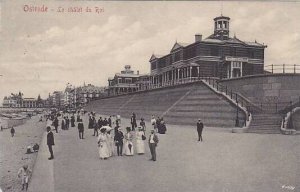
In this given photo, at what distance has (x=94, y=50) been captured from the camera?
9930 millimetres

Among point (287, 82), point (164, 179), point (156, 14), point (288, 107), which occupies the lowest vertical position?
point (164, 179)

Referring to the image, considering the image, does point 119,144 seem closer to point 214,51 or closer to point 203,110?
point 203,110

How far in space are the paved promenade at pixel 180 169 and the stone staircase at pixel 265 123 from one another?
3.03 meters

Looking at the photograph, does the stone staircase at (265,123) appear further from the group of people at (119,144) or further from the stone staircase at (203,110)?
the group of people at (119,144)

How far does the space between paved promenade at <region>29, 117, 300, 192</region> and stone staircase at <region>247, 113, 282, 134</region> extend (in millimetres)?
3031

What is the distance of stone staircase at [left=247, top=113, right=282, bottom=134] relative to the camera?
50.9ft

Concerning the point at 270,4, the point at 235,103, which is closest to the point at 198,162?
the point at 270,4

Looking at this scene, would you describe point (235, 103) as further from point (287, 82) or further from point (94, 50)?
point (94, 50)

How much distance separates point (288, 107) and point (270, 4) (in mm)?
8133

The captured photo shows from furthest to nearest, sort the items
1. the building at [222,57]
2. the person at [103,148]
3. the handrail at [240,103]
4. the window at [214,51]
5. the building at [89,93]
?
the building at [89,93] < the window at [214,51] < the building at [222,57] < the handrail at [240,103] < the person at [103,148]

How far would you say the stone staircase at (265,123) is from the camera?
15508mm

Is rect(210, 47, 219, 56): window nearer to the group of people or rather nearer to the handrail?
the handrail

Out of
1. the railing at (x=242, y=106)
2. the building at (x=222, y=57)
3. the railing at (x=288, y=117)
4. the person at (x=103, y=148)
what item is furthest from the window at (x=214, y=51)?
the person at (x=103, y=148)

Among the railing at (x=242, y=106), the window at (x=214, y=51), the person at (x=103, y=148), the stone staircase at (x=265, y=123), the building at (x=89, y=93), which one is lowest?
the person at (x=103, y=148)
